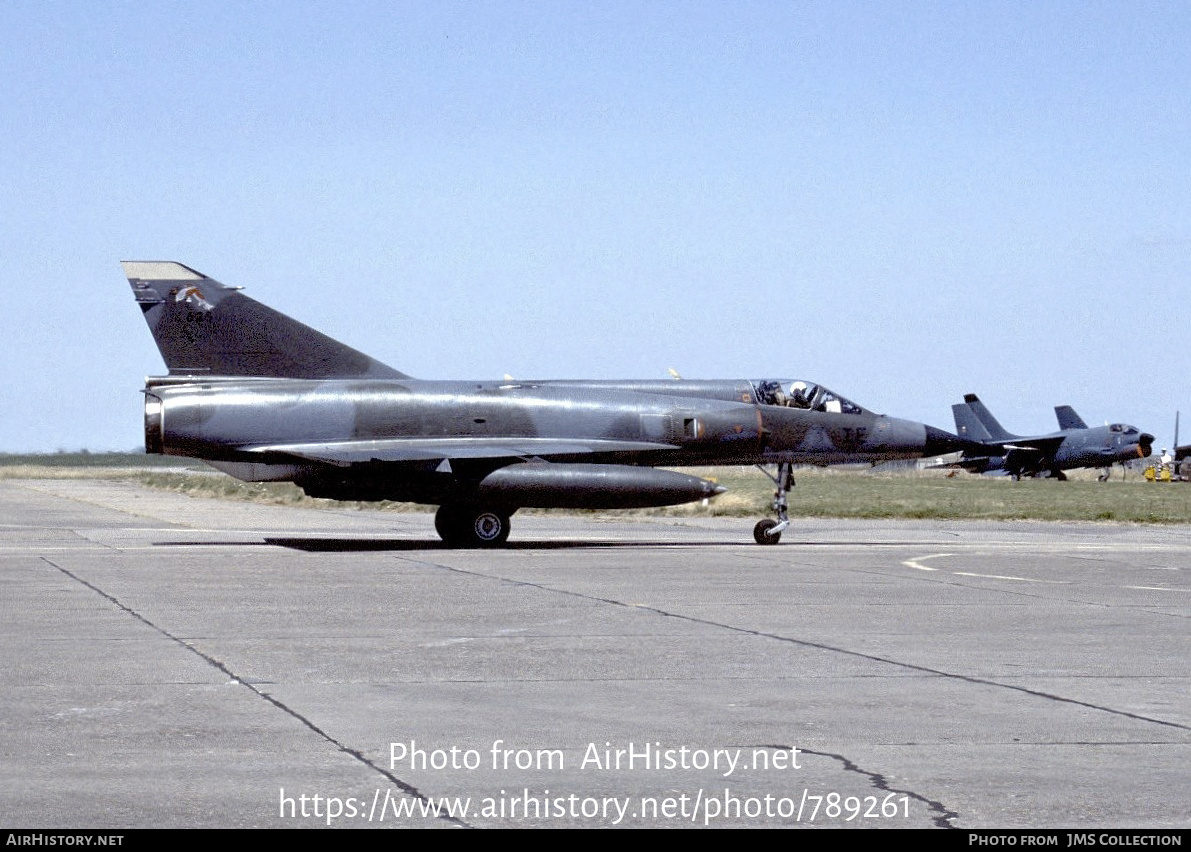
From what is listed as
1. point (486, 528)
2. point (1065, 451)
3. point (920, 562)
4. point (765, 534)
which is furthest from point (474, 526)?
point (1065, 451)

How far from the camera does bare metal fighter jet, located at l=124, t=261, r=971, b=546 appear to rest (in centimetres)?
2602

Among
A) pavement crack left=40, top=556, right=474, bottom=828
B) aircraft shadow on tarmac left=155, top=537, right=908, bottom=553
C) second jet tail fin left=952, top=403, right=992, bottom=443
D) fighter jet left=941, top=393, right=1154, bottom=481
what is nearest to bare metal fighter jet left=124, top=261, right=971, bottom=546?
aircraft shadow on tarmac left=155, top=537, right=908, bottom=553

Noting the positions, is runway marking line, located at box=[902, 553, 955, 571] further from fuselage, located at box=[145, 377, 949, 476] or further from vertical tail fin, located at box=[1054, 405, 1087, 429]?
vertical tail fin, located at box=[1054, 405, 1087, 429]

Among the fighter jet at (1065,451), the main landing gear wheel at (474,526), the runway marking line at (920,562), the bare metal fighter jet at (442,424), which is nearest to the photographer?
the runway marking line at (920,562)

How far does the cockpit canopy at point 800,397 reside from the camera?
93.8 ft

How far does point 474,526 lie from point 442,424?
1821mm

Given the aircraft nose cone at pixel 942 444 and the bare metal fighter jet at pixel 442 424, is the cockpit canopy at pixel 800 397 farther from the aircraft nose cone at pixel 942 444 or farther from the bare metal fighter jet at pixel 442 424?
the aircraft nose cone at pixel 942 444

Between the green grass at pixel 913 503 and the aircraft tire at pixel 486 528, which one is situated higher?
the aircraft tire at pixel 486 528

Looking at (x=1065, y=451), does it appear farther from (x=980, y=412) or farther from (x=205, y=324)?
(x=205, y=324)

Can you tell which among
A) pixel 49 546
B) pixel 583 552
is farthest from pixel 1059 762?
pixel 49 546

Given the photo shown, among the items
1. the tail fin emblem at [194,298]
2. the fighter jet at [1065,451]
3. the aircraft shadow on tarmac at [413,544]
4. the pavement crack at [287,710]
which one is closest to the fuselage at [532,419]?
the tail fin emblem at [194,298]

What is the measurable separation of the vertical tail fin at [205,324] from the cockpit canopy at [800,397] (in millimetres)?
8416
